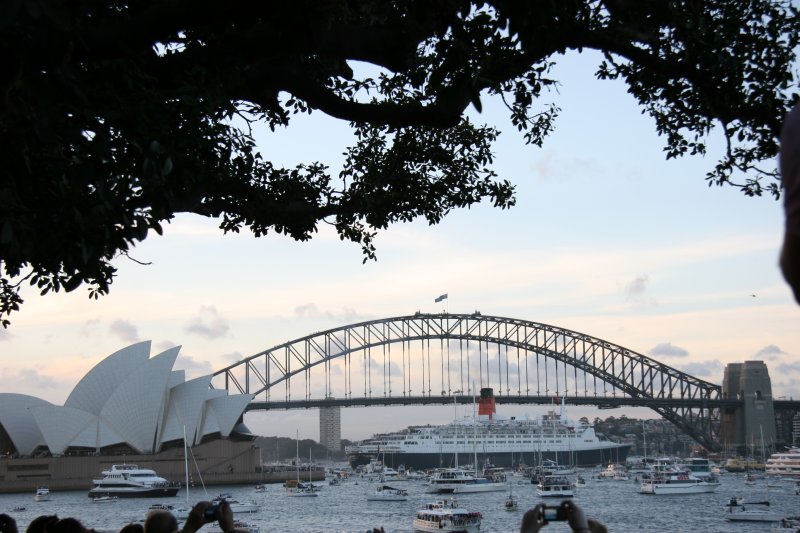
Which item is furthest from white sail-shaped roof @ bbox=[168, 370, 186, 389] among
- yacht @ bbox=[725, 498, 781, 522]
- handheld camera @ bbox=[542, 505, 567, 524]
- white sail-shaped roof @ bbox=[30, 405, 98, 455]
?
handheld camera @ bbox=[542, 505, 567, 524]

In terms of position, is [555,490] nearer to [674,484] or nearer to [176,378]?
[674,484]

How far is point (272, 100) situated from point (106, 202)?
2625mm

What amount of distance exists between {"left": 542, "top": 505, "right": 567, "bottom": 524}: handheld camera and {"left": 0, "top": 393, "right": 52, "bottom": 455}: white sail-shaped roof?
8562 centimetres

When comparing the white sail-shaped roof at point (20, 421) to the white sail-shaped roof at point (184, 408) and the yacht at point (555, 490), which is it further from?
the yacht at point (555, 490)

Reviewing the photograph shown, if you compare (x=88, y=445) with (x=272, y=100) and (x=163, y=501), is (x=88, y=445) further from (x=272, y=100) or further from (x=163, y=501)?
(x=272, y=100)

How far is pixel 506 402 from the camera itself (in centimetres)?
11119

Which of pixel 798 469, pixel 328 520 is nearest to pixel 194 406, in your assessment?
pixel 328 520

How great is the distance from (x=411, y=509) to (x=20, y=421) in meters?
39.1

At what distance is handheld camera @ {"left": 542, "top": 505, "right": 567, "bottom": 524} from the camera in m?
4.24

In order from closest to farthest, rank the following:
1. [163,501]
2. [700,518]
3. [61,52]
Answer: [61,52] < [700,518] < [163,501]

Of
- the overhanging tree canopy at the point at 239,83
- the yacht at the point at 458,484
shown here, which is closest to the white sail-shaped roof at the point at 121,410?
the yacht at the point at 458,484

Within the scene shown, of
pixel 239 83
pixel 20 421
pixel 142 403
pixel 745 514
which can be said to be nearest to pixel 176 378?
pixel 142 403

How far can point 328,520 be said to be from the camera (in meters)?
54.7

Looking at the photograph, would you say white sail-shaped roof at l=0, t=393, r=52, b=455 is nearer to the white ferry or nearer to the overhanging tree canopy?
the white ferry
